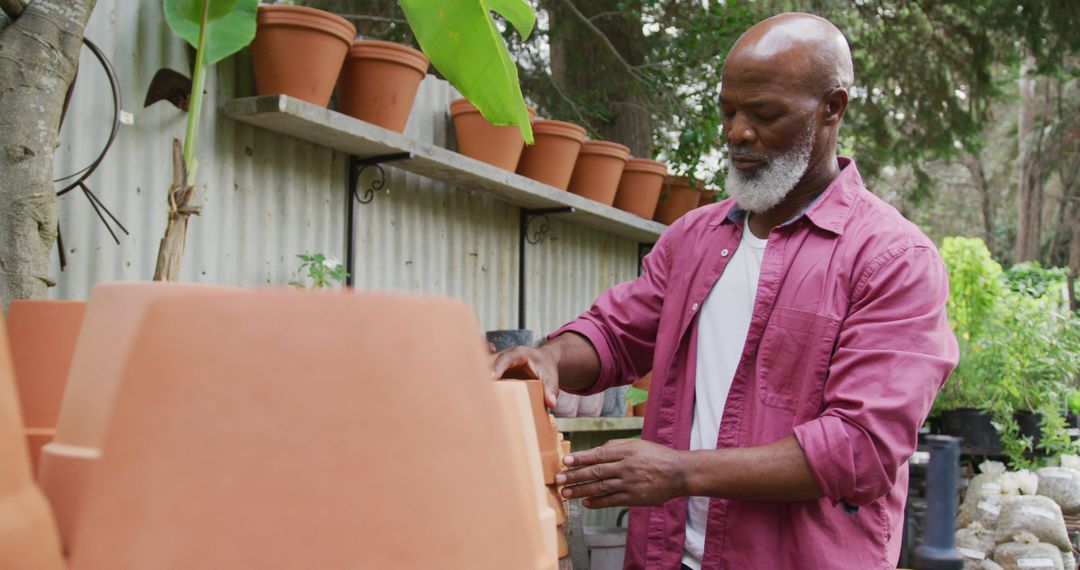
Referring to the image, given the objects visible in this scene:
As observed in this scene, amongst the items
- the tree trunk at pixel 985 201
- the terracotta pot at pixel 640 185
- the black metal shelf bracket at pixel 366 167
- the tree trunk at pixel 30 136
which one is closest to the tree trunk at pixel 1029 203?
the tree trunk at pixel 985 201

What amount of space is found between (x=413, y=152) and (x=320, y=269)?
2.09ft

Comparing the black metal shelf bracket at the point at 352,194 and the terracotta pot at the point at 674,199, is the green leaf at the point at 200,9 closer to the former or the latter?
the black metal shelf bracket at the point at 352,194

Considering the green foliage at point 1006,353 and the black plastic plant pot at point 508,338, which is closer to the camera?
the black plastic plant pot at point 508,338

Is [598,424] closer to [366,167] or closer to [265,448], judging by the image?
[366,167]

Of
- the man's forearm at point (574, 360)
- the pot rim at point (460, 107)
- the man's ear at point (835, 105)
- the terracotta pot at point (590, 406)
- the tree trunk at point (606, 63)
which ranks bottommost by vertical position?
the terracotta pot at point (590, 406)

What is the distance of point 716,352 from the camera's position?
1985mm

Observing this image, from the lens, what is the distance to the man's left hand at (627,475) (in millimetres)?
1354

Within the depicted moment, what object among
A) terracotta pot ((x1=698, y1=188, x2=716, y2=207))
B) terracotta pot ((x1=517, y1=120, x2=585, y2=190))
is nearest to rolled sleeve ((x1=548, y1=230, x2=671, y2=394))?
terracotta pot ((x1=517, y1=120, x2=585, y2=190))

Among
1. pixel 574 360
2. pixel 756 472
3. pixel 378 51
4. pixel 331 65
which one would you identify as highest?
pixel 378 51

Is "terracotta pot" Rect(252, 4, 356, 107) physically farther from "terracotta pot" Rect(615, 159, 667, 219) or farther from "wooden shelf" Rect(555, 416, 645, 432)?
"terracotta pot" Rect(615, 159, 667, 219)

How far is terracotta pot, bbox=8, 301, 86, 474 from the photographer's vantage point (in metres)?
0.61

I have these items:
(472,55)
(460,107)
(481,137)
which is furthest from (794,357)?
(460,107)

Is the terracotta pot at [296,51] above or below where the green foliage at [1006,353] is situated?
above

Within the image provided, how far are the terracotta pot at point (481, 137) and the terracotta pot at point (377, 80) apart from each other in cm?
56
